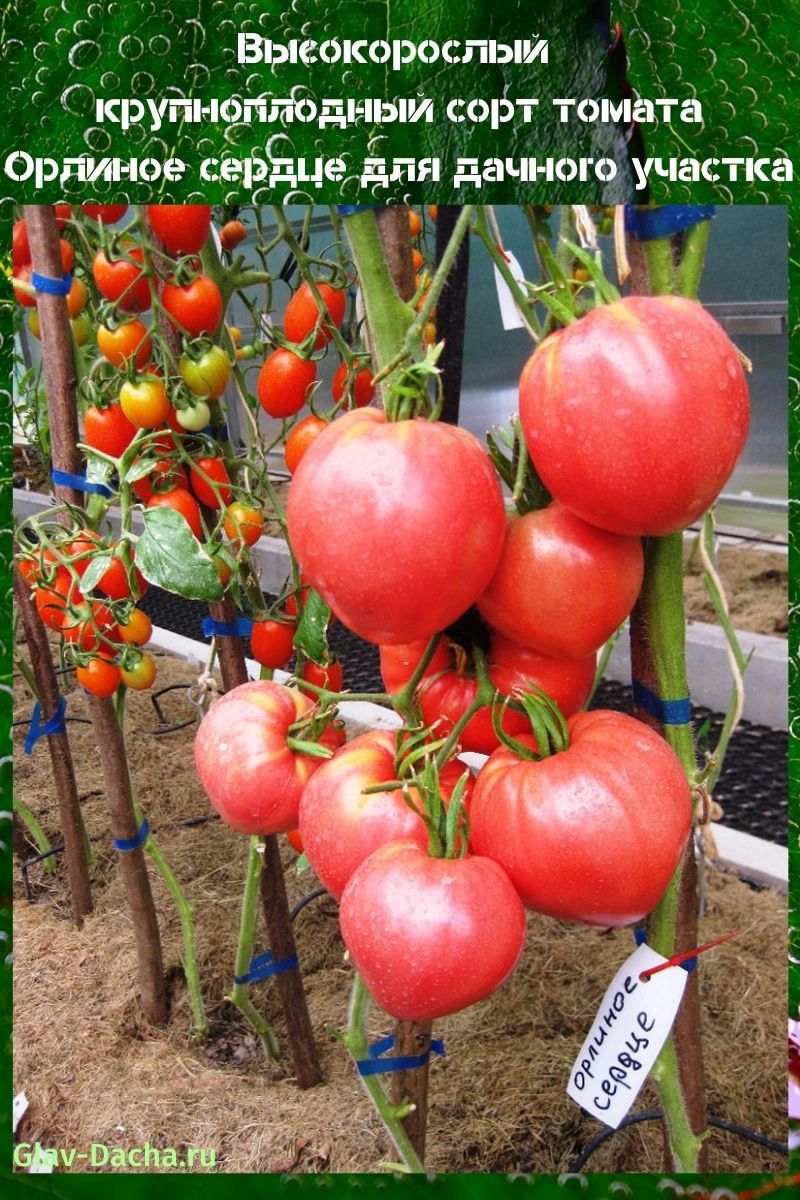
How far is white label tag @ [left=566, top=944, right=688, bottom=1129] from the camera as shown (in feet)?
1.53

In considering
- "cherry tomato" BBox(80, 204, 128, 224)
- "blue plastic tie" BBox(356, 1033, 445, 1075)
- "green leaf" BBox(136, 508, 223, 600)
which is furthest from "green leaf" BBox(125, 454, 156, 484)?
"blue plastic tie" BBox(356, 1033, 445, 1075)

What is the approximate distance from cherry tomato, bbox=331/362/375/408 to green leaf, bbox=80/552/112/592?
193 mm

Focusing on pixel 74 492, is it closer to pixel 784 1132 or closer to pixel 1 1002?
pixel 1 1002

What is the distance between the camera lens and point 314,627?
60 centimetres

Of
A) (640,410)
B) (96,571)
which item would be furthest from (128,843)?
(640,410)

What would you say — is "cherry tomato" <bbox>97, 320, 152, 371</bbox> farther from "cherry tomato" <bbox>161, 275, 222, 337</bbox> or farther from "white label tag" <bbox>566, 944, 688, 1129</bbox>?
"white label tag" <bbox>566, 944, 688, 1129</bbox>

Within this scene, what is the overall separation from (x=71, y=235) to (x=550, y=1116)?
0.79 metres

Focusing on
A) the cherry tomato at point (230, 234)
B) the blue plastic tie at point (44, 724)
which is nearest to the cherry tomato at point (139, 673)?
the blue plastic tie at point (44, 724)

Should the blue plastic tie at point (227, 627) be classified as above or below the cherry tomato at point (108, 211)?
below

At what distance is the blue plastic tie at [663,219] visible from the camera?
44 cm

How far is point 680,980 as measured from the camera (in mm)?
473

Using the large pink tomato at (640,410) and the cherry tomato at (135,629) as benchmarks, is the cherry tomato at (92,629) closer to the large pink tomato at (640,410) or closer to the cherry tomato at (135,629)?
the cherry tomato at (135,629)

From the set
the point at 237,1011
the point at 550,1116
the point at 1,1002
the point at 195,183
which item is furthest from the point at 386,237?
the point at 237,1011

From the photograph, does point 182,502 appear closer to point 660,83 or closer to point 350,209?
point 350,209
